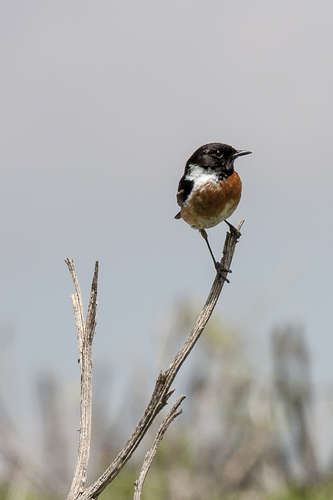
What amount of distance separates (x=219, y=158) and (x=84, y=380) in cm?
234

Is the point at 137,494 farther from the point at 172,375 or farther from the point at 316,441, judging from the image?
the point at 316,441

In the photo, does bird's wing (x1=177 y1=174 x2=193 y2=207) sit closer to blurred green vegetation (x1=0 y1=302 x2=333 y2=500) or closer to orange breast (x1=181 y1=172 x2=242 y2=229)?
orange breast (x1=181 y1=172 x2=242 y2=229)

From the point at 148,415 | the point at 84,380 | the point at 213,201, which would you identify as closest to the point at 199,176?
the point at 213,201

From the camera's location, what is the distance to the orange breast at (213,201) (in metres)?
4.80

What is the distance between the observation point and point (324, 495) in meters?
8.65

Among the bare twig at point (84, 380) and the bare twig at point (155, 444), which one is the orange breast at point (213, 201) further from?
the bare twig at point (155, 444)

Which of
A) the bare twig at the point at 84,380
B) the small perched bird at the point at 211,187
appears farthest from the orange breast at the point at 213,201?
the bare twig at the point at 84,380

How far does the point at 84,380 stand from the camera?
2.85m

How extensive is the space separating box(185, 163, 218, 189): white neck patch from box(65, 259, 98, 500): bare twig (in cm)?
203

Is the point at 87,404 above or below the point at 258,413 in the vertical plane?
above

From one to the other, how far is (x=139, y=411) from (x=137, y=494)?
22.0ft

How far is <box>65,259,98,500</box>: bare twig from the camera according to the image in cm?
278

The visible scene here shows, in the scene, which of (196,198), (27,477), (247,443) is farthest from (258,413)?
(196,198)

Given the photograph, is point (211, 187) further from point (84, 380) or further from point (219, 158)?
point (84, 380)
